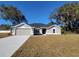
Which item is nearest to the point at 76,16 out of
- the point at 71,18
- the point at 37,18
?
the point at 71,18

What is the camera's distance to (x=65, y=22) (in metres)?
25.0

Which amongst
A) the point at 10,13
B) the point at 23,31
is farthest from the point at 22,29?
the point at 10,13

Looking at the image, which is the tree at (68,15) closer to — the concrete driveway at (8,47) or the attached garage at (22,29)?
the attached garage at (22,29)

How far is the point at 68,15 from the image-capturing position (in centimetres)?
2600

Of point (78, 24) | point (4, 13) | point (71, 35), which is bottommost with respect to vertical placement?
point (71, 35)

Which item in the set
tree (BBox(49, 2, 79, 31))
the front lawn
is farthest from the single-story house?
the front lawn

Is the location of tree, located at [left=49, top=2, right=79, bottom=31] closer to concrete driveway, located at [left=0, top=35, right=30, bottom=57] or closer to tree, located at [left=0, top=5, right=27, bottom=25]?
Answer: tree, located at [left=0, top=5, right=27, bottom=25]

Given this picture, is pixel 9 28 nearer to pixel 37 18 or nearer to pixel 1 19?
pixel 1 19

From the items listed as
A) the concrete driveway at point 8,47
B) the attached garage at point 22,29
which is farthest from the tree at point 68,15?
the concrete driveway at point 8,47

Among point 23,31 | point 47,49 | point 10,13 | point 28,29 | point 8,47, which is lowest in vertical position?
point 23,31

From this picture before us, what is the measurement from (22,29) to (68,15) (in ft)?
33.1

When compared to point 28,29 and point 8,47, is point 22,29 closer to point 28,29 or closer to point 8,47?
point 28,29

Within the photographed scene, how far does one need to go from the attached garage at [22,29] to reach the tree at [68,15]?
777 centimetres

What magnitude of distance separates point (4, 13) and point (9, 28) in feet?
12.0
